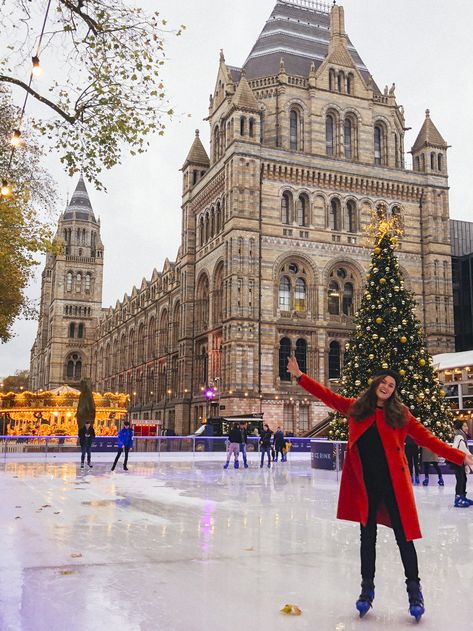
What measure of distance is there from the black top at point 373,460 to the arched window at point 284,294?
130 feet

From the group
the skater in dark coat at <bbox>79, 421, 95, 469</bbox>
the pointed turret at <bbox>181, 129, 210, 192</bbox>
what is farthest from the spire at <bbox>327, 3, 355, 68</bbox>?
the skater in dark coat at <bbox>79, 421, 95, 469</bbox>

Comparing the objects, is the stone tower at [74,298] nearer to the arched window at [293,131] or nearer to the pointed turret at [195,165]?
the pointed turret at [195,165]

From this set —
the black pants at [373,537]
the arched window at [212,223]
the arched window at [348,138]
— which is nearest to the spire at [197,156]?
the arched window at [212,223]

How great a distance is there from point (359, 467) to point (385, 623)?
117cm

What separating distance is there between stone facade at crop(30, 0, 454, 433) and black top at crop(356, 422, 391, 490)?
36.3 m

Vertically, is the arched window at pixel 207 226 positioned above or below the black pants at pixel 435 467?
above

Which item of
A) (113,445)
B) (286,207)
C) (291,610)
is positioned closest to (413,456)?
(291,610)

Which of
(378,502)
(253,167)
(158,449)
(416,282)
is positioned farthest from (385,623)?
(416,282)

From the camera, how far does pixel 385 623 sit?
4.91m

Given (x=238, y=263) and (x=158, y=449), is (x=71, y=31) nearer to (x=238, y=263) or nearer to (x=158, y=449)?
(x=158, y=449)

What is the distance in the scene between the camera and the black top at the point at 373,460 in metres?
5.24

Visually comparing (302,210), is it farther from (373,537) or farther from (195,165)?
(373,537)

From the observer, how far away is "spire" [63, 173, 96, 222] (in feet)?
351

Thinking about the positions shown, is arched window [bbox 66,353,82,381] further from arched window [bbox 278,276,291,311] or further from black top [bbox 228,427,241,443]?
black top [bbox 228,427,241,443]
